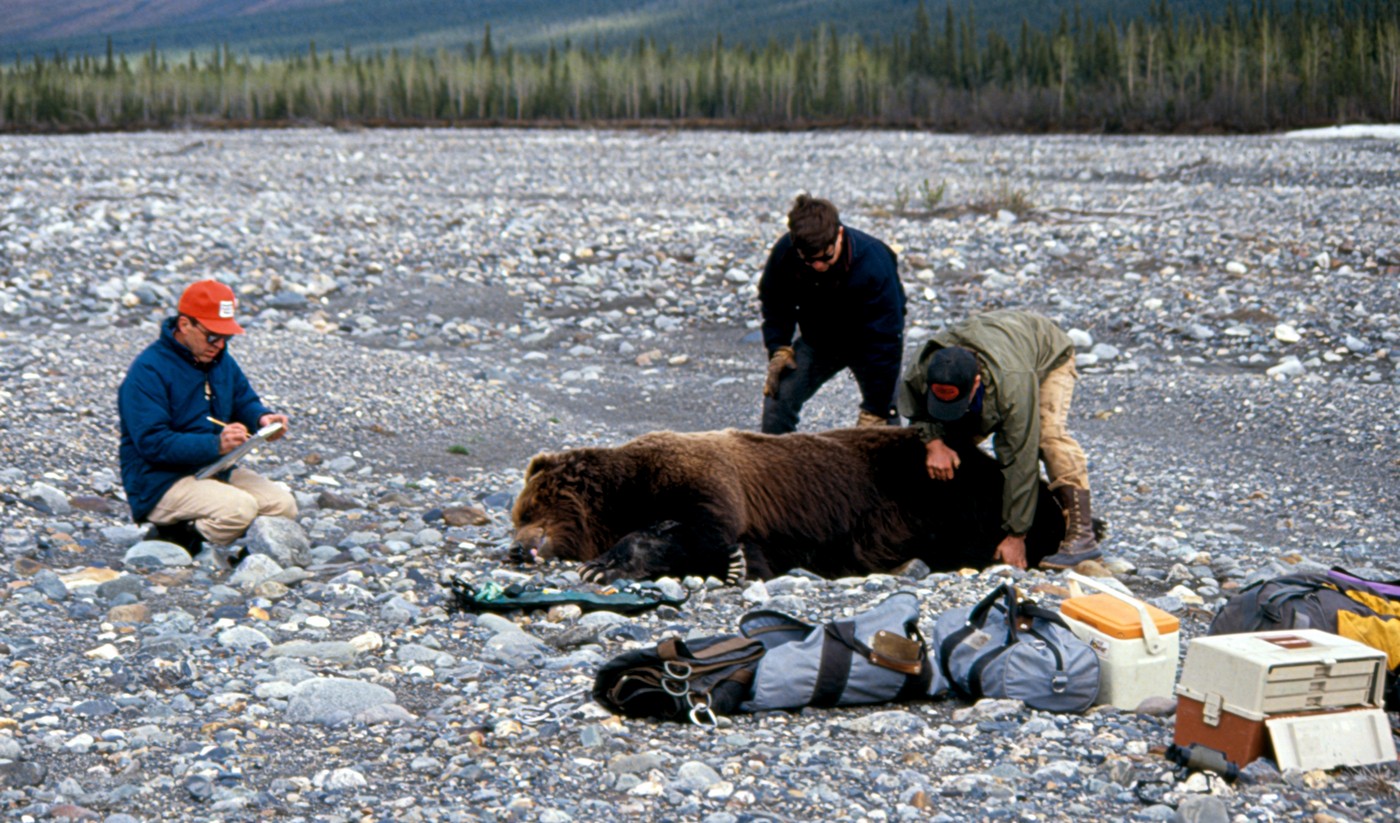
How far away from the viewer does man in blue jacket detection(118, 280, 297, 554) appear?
21.1ft

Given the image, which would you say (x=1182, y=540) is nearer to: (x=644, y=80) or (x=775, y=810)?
(x=775, y=810)

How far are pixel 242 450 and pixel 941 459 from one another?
327 centimetres

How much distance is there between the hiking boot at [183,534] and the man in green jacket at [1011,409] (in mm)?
3389

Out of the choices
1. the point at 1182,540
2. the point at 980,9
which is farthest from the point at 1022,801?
the point at 980,9

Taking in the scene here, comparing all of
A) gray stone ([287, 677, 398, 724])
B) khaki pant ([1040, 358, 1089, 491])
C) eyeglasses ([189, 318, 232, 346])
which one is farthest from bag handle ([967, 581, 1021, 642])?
eyeglasses ([189, 318, 232, 346])

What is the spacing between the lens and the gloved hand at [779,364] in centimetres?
768

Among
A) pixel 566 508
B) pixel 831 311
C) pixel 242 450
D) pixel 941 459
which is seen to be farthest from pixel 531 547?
pixel 831 311

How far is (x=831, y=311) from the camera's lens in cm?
753

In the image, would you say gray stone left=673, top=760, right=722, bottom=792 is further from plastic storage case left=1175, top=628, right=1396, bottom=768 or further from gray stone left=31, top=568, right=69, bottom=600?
gray stone left=31, top=568, right=69, bottom=600

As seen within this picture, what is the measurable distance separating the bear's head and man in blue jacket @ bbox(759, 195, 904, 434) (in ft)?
4.84

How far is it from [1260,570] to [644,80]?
57.1m

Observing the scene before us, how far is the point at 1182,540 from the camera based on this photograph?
7.37 m

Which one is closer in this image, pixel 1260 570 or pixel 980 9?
pixel 1260 570

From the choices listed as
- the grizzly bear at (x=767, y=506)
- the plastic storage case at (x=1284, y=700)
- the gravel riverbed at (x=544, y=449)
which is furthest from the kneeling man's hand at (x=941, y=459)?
the plastic storage case at (x=1284, y=700)
